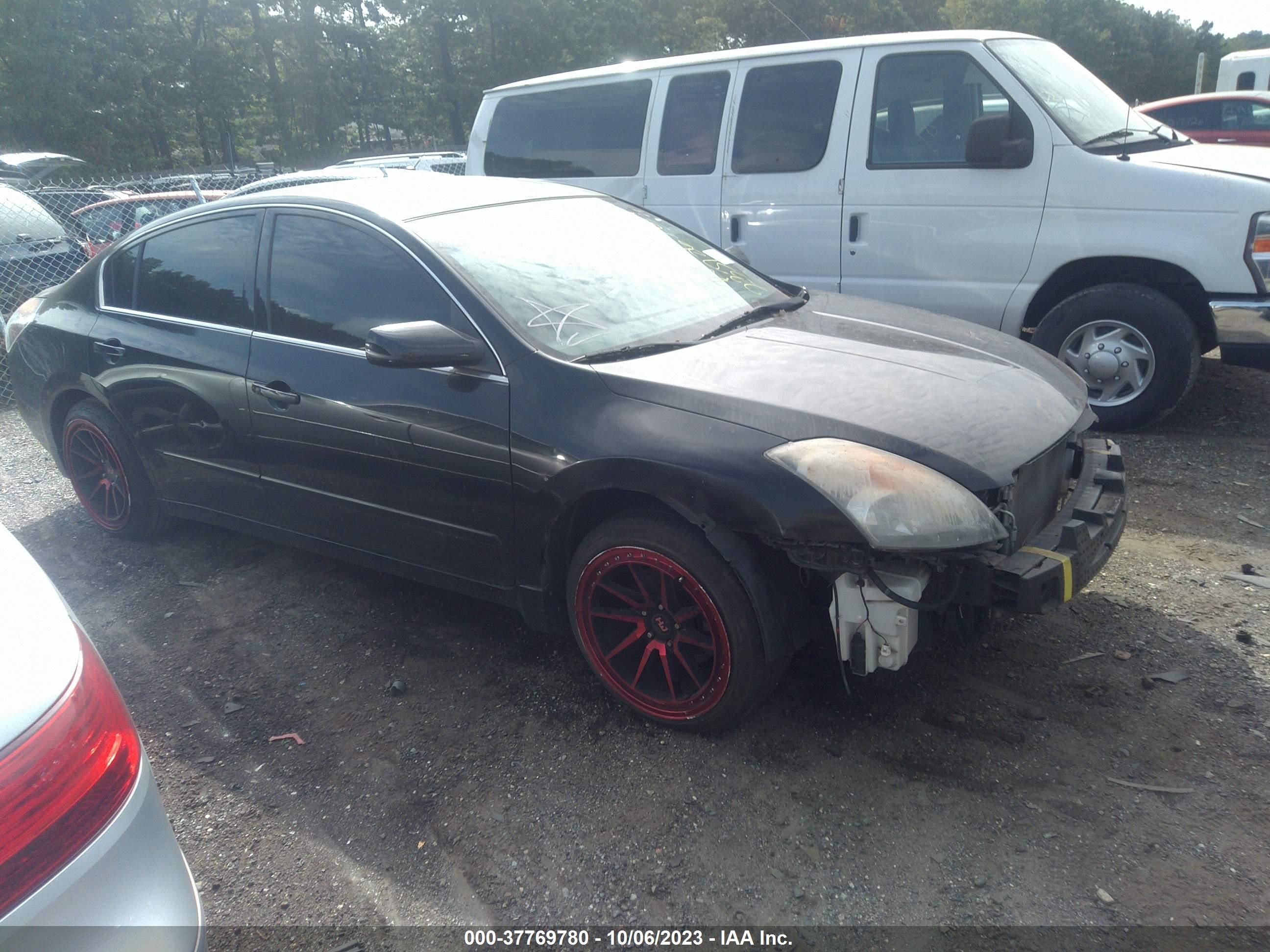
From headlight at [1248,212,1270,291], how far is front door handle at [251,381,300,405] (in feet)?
14.9

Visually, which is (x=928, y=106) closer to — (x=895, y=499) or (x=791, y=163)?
(x=791, y=163)

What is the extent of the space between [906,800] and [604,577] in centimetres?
108

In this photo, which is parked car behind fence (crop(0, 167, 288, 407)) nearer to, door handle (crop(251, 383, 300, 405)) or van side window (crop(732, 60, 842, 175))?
door handle (crop(251, 383, 300, 405))

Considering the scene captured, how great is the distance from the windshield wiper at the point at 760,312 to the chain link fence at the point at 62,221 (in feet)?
11.7

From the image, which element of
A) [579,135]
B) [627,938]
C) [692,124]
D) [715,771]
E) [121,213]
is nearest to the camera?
[627,938]

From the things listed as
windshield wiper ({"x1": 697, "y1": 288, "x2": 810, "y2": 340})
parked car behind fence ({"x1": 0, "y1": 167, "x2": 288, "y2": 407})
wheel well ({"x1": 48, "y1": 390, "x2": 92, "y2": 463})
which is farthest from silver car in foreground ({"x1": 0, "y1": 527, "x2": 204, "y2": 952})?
parked car behind fence ({"x1": 0, "y1": 167, "x2": 288, "y2": 407})

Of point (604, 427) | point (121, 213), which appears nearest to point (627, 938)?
point (604, 427)

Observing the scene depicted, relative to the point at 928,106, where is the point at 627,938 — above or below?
below

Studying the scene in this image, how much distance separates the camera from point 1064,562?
261 cm

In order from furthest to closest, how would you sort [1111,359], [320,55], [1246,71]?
1. [320,55]
2. [1246,71]
3. [1111,359]

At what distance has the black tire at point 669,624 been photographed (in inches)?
106

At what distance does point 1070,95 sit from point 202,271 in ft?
15.6

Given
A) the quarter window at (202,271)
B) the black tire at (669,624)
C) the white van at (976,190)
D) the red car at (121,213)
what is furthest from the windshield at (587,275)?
the red car at (121,213)

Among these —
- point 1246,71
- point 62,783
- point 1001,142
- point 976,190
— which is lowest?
point 62,783
